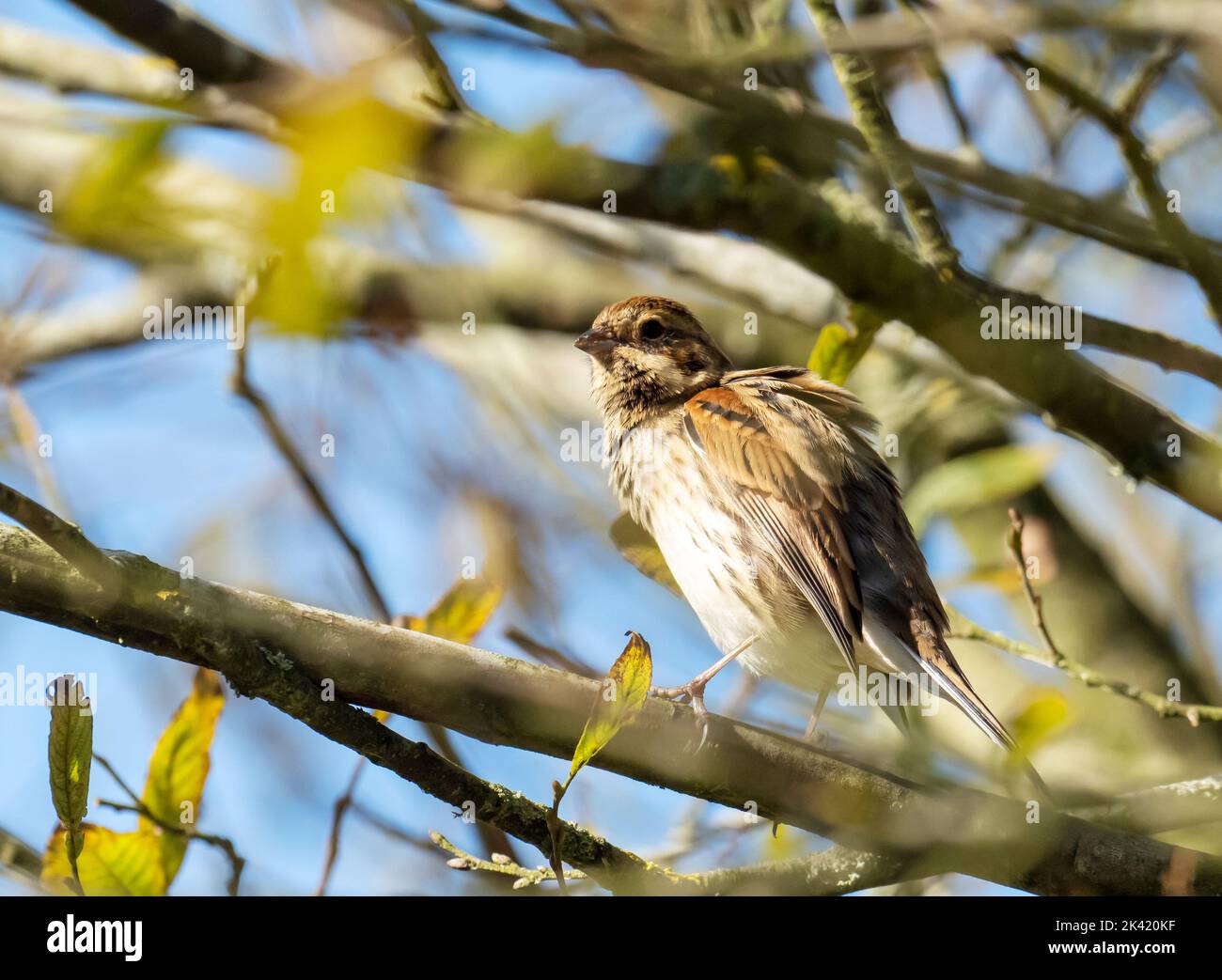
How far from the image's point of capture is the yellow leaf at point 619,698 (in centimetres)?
283

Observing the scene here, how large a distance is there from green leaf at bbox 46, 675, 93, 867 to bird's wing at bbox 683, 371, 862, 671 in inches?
100

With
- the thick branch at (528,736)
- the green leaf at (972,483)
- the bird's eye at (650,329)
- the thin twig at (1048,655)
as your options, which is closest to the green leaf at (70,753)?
the thick branch at (528,736)

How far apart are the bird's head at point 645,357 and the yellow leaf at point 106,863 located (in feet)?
9.88

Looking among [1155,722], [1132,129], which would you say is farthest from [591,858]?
[1155,722]

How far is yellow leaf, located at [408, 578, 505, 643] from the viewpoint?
3.54 meters

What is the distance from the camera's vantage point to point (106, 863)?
2.96m

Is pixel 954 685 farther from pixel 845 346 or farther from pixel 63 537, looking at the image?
pixel 63 537

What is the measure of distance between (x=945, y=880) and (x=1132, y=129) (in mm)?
2843

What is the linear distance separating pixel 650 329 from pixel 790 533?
136 centimetres

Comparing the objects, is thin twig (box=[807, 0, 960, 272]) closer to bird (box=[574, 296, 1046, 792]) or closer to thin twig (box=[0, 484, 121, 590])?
bird (box=[574, 296, 1046, 792])

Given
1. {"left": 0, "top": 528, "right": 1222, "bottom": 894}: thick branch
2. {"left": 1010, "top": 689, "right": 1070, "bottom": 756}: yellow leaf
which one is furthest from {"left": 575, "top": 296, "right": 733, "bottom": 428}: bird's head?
{"left": 0, "top": 528, "right": 1222, "bottom": 894}: thick branch

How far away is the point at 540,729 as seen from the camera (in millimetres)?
3105

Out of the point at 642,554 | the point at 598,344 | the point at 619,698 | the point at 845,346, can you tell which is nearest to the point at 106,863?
the point at 619,698

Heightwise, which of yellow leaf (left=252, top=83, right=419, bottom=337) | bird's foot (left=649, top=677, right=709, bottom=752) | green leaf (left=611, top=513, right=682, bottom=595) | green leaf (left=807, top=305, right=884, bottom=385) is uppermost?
green leaf (left=807, top=305, right=884, bottom=385)
